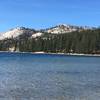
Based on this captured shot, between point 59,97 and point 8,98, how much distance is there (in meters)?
4.55

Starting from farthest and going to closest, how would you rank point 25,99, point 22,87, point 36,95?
point 22,87 → point 36,95 → point 25,99

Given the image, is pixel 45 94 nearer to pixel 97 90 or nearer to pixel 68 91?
pixel 68 91

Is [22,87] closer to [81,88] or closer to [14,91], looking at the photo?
[14,91]

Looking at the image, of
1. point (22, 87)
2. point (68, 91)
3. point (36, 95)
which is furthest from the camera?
point (22, 87)

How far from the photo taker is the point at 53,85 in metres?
44.6

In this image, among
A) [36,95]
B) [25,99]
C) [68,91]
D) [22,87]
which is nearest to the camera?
[25,99]

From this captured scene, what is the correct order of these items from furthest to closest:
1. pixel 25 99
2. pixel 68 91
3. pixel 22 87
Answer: pixel 22 87, pixel 68 91, pixel 25 99

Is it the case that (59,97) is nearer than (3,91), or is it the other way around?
(59,97)

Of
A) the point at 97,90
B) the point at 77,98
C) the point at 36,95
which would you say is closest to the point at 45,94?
the point at 36,95

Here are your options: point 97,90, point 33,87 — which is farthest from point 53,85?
point 97,90

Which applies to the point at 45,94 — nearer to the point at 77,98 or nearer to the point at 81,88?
the point at 77,98

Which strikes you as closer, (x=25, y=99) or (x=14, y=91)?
(x=25, y=99)

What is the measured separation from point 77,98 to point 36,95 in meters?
3.95

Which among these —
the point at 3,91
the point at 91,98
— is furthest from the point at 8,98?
the point at 91,98
